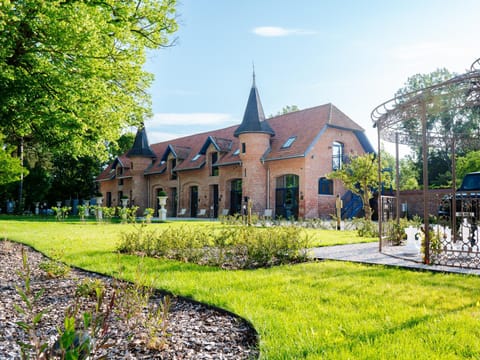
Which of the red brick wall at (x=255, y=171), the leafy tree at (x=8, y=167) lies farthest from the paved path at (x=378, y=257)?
the red brick wall at (x=255, y=171)

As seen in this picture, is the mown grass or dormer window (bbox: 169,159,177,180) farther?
dormer window (bbox: 169,159,177,180)

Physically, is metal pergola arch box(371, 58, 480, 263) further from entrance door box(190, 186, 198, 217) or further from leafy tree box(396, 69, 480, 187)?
entrance door box(190, 186, 198, 217)

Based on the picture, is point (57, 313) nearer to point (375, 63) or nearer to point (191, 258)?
point (191, 258)

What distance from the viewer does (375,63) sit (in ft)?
29.2

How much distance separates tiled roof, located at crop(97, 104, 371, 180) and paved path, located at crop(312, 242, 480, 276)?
14.3 m

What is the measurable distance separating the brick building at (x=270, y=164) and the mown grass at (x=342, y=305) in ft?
52.0

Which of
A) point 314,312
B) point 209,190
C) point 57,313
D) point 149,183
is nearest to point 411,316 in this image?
point 314,312

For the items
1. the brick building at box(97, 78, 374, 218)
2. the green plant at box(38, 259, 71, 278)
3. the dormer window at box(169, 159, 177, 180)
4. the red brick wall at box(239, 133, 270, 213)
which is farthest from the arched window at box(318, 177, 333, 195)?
the green plant at box(38, 259, 71, 278)

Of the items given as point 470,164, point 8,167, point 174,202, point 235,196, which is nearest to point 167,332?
point 8,167

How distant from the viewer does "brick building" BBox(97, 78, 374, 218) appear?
78.1 feet

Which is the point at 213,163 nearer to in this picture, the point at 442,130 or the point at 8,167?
the point at 8,167

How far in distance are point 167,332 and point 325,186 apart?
72.7 ft

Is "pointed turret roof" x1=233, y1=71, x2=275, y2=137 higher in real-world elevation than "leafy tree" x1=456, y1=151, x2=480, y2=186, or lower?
higher

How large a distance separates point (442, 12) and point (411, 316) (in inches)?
207
